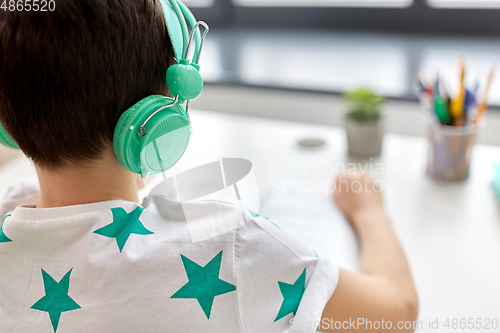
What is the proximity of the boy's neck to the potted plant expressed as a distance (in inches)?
25.4

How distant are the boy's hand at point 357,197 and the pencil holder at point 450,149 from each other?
14 cm

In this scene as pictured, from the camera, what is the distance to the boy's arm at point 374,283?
1.87 feet

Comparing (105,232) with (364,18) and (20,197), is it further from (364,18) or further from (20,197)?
(364,18)

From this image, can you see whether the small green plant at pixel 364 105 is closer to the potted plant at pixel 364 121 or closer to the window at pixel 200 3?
the potted plant at pixel 364 121

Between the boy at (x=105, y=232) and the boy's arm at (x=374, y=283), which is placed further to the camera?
the boy's arm at (x=374, y=283)

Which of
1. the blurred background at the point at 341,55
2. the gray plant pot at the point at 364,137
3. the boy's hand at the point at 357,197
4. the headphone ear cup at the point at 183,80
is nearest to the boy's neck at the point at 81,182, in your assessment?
the headphone ear cup at the point at 183,80

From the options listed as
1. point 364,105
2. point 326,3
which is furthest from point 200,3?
point 364,105

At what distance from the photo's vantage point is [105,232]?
0.48 m

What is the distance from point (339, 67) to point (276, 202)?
857 millimetres

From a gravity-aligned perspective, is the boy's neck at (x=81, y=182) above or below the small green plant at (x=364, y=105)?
above

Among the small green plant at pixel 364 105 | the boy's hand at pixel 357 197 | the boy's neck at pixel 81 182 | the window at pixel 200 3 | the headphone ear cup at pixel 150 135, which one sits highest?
the headphone ear cup at pixel 150 135

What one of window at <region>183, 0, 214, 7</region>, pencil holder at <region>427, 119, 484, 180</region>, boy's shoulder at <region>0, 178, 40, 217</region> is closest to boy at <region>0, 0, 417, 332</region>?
boy's shoulder at <region>0, 178, 40, 217</region>

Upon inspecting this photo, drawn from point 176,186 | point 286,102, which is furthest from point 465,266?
point 286,102

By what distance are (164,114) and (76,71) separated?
94mm
